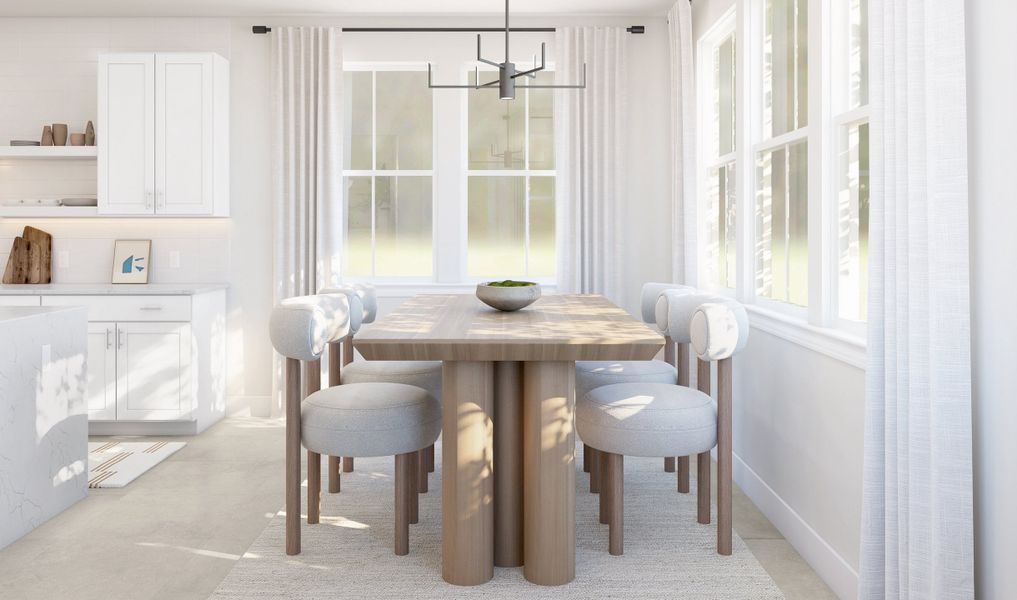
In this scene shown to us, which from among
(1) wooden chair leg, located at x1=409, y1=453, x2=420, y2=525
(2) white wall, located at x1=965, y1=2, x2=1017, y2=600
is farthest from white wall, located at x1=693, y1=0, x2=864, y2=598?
(1) wooden chair leg, located at x1=409, y1=453, x2=420, y2=525

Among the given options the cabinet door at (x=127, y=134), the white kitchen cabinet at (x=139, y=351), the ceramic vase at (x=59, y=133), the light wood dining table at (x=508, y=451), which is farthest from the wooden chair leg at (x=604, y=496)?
the ceramic vase at (x=59, y=133)

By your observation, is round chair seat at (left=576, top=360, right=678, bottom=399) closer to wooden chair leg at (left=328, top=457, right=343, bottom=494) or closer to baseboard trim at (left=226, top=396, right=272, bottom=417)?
wooden chair leg at (left=328, top=457, right=343, bottom=494)

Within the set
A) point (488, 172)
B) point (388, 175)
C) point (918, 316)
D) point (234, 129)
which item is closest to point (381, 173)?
point (388, 175)

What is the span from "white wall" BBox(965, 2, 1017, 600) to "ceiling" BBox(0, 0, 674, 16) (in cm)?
338

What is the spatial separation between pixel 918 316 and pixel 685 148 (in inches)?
113

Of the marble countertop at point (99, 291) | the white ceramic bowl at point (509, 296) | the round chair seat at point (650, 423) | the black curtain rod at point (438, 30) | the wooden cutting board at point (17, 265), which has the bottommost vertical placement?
the round chair seat at point (650, 423)

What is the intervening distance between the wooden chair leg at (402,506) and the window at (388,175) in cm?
260

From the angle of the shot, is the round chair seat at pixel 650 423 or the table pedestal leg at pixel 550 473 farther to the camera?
the round chair seat at pixel 650 423

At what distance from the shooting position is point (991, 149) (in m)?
1.66

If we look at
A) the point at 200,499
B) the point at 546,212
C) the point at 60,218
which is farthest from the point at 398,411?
the point at 60,218

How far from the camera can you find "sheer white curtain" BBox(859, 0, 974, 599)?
65.8 inches

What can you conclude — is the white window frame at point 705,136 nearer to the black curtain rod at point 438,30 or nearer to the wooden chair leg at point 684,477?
the black curtain rod at point 438,30

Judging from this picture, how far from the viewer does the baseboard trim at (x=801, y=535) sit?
8.07 feet

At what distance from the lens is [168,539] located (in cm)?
298
